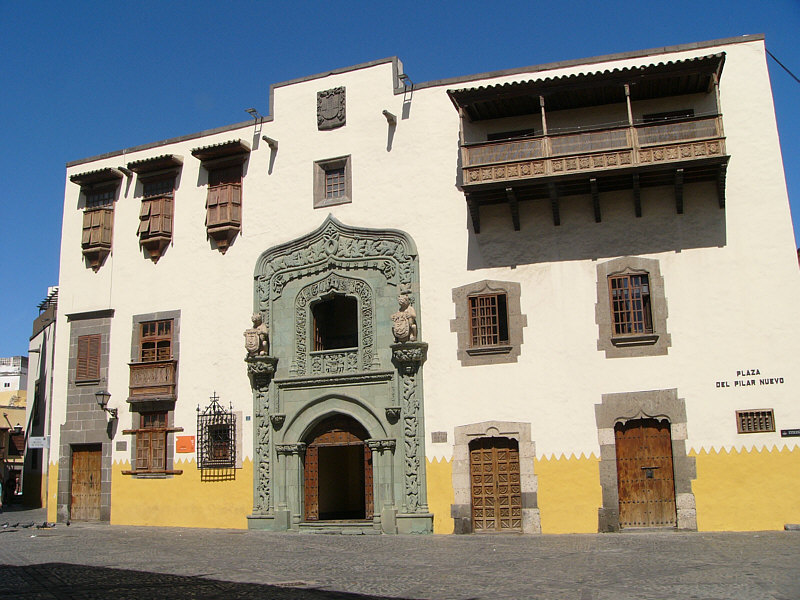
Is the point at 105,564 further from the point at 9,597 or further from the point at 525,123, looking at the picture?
the point at 525,123

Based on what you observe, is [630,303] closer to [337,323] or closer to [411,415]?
[411,415]

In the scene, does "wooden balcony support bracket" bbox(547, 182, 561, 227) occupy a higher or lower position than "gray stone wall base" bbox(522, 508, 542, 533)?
higher

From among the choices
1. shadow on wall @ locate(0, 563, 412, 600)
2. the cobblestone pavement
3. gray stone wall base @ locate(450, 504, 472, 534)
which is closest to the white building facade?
gray stone wall base @ locate(450, 504, 472, 534)

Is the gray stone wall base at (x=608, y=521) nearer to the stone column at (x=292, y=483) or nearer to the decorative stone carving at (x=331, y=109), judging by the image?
the stone column at (x=292, y=483)

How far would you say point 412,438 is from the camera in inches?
811

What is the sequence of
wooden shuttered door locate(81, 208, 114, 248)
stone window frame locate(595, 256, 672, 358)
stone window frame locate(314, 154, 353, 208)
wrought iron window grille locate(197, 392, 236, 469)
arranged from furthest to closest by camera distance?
wooden shuttered door locate(81, 208, 114, 248)
stone window frame locate(314, 154, 353, 208)
wrought iron window grille locate(197, 392, 236, 469)
stone window frame locate(595, 256, 672, 358)

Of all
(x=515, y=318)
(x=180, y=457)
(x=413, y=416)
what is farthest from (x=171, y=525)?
(x=515, y=318)

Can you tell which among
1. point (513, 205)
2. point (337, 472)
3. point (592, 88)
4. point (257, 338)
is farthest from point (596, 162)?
point (337, 472)

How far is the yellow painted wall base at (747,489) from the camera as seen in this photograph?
1767 centimetres

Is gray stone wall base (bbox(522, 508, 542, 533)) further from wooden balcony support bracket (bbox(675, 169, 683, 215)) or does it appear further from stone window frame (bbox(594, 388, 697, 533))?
wooden balcony support bracket (bbox(675, 169, 683, 215))

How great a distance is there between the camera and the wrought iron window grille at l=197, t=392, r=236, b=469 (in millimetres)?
→ 22578

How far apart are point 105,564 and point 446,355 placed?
9572 millimetres

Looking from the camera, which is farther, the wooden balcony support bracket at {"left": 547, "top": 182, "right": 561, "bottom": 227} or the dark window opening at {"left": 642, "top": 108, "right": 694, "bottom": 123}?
the dark window opening at {"left": 642, "top": 108, "right": 694, "bottom": 123}

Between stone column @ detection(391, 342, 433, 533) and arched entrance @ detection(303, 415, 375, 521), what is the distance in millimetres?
1304
